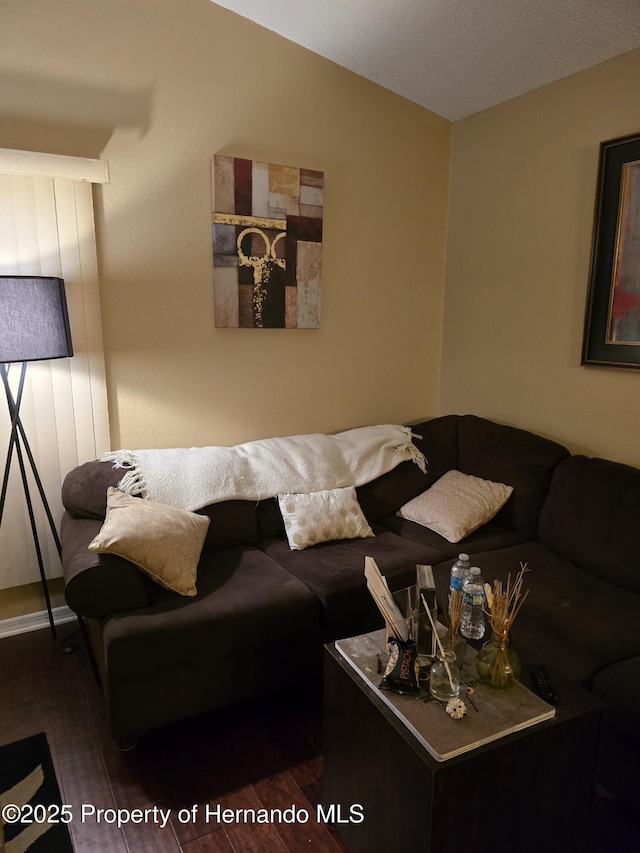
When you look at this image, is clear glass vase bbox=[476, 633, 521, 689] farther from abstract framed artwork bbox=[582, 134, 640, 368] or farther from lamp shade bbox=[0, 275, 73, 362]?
lamp shade bbox=[0, 275, 73, 362]

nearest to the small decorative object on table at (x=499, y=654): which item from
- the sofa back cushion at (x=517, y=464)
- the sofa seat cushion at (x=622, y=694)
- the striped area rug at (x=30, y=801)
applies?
the sofa seat cushion at (x=622, y=694)

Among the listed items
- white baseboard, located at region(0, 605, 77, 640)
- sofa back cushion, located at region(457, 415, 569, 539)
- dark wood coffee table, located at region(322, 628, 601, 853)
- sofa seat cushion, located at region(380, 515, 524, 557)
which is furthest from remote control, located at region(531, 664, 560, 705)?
white baseboard, located at region(0, 605, 77, 640)

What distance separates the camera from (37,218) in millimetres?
2422

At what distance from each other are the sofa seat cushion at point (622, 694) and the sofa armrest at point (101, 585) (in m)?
1.47

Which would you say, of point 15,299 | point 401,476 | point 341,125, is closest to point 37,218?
point 15,299

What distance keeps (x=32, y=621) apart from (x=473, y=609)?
205 cm

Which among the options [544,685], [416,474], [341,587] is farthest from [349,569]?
[544,685]

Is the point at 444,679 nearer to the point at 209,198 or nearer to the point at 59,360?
the point at 59,360

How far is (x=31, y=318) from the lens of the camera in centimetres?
220

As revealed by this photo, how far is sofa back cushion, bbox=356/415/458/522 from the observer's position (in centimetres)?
296

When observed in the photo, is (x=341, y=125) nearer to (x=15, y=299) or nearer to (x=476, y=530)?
(x=15, y=299)

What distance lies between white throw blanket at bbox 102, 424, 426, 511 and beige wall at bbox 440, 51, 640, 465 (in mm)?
641

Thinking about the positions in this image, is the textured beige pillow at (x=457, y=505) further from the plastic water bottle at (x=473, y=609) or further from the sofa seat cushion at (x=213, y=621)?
the plastic water bottle at (x=473, y=609)

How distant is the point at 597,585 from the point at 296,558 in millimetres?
1177
